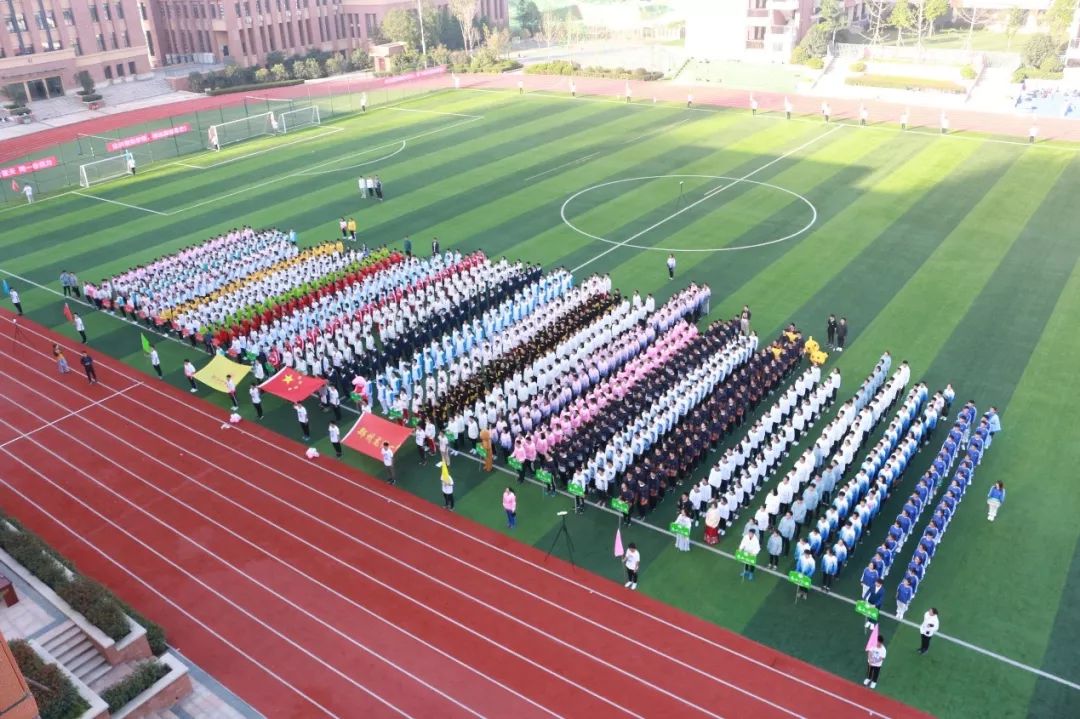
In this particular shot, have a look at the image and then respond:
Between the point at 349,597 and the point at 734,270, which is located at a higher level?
the point at 734,270

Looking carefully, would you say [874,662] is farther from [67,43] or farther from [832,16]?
[67,43]

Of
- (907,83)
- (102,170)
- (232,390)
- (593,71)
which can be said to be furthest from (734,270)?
(593,71)

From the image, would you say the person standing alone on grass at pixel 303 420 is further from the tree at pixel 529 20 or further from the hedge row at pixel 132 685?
the tree at pixel 529 20

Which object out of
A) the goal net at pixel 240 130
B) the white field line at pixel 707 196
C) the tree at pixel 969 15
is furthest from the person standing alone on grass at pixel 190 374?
the tree at pixel 969 15

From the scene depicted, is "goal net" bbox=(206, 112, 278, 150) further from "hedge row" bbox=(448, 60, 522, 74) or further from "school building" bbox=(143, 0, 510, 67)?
"school building" bbox=(143, 0, 510, 67)

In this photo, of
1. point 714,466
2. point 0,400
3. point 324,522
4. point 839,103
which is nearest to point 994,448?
point 714,466

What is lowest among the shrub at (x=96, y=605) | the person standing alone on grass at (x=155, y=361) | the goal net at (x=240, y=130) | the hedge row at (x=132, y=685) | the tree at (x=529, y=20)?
the hedge row at (x=132, y=685)

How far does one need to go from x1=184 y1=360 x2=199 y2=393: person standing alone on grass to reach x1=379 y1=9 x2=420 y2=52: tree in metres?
62.5

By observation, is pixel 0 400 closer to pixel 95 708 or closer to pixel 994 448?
pixel 95 708

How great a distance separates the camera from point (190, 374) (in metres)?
26.6

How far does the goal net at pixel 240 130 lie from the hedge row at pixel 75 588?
43.1 meters

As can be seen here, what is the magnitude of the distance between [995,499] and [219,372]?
2155 centimetres

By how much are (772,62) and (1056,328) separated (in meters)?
52.0

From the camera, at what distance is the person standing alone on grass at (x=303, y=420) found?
938 inches
